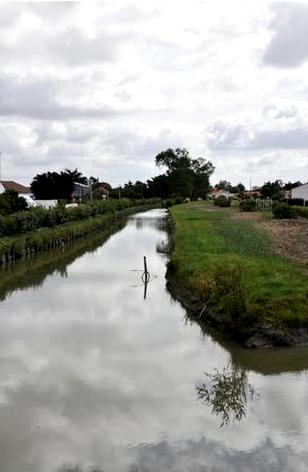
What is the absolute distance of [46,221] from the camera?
36.8 meters

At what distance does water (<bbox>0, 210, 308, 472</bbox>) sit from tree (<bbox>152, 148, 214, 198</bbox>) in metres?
98.1

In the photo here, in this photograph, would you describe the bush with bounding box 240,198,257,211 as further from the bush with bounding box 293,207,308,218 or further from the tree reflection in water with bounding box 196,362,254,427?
the tree reflection in water with bounding box 196,362,254,427

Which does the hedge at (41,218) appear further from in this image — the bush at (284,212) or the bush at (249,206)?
the bush at (284,212)

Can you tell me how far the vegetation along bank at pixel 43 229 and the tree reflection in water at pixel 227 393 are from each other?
16.5 meters

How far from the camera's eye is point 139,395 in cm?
950

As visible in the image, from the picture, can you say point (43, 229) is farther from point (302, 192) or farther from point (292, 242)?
point (302, 192)

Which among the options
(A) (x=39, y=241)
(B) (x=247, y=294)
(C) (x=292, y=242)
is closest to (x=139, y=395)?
(B) (x=247, y=294)

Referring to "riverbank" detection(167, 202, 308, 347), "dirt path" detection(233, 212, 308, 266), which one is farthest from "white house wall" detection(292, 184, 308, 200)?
"riverbank" detection(167, 202, 308, 347)

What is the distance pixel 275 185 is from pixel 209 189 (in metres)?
30.1

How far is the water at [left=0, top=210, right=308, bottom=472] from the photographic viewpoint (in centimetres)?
740

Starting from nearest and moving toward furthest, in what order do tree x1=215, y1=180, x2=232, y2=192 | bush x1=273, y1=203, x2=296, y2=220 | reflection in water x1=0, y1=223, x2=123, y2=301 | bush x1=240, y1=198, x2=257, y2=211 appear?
1. reflection in water x1=0, y1=223, x2=123, y2=301
2. bush x1=273, y1=203, x2=296, y2=220
3. bush x1=240, y1=198, x2=257, y2=211
4. tree x1=215, y1=180, x2=232, y2=192

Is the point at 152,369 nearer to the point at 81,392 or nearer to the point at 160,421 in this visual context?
the point at 81,392

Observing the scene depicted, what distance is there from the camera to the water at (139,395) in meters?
7.40

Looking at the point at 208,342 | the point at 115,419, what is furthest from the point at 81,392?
the point at 208,342
